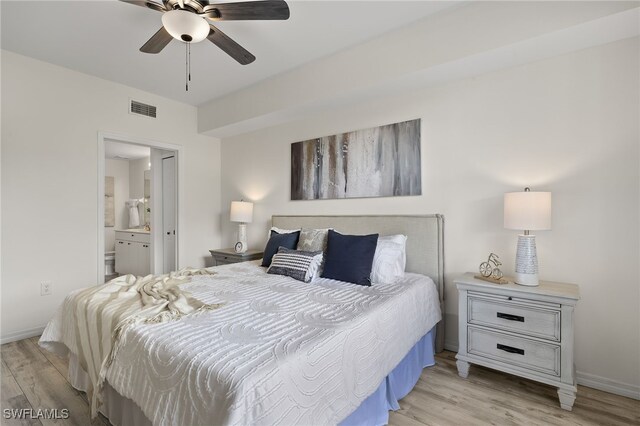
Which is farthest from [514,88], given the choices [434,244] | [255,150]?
[255,150]

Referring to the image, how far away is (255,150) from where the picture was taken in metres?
4.21

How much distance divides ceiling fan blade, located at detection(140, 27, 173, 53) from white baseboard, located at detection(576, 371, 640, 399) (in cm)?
376

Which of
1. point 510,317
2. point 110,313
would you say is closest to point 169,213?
point 110,313

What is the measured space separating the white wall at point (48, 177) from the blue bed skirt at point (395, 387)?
334 centimetres

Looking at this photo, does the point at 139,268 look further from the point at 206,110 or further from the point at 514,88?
the point at 514,88

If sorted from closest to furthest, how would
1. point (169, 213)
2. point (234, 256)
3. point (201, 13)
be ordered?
point (201, 13), point (234, 256), point (169, 213)

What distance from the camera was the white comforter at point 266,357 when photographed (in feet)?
3.41

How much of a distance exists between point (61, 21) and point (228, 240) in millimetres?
3013

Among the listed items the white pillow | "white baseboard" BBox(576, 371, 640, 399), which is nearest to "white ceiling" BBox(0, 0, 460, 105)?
the white pillow

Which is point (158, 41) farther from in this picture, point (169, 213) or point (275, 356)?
point (169, 213)

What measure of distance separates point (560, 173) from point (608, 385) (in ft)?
4.84

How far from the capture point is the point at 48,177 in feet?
10.1

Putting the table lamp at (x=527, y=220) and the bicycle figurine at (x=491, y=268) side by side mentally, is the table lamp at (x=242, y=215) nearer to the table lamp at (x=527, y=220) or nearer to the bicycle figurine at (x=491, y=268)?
the bicycle figurine at (x=491, y=268)

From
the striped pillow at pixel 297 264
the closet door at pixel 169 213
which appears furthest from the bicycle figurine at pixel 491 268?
the closet door at pixel 169 213
